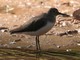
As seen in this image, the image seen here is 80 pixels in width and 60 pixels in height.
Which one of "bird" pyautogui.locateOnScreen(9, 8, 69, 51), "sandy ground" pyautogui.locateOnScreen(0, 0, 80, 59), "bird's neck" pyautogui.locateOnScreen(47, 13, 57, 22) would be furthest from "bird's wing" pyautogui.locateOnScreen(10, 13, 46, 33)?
"sandy ground" pyautogui.locateOnScreen(0, 0, 80, 59)

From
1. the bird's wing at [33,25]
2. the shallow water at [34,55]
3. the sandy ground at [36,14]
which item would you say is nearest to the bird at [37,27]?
the bird's wing at [33,25]

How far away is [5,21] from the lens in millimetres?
12320

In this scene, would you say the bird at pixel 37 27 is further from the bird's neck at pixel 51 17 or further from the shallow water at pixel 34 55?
the shallow water at pixel 34 55

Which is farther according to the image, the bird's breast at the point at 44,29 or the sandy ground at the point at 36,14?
the sandy ground at the point at 36,14

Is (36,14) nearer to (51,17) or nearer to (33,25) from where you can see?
(51,17)

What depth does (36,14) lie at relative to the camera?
41.5 ft

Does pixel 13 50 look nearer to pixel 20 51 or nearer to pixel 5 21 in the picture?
pixel 20 51

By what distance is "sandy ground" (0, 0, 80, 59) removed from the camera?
33.0ft

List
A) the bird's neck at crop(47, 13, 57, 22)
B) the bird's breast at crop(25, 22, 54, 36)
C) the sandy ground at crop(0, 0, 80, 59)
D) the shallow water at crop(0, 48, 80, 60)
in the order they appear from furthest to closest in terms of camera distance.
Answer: the sandy ground at crop(0, 0, 80, 59) → the bird's neck at crop(47, 13, 57, 22) → the bird's breast at crop(25, 22, 54, 36) → the shallow water at crop(0, 48, 80, 60)

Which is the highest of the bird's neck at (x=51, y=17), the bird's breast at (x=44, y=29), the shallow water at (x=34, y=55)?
the bird's neck at (x=51, y=17)

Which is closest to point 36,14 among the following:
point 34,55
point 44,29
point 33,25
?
point 33,25

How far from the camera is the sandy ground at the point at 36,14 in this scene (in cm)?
1005

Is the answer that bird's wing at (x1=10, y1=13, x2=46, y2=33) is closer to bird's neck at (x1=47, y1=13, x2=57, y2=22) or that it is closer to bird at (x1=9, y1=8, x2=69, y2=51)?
bird at (x1=9, y1=8, x2=69, y2=51)

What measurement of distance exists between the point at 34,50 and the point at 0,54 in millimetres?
967
